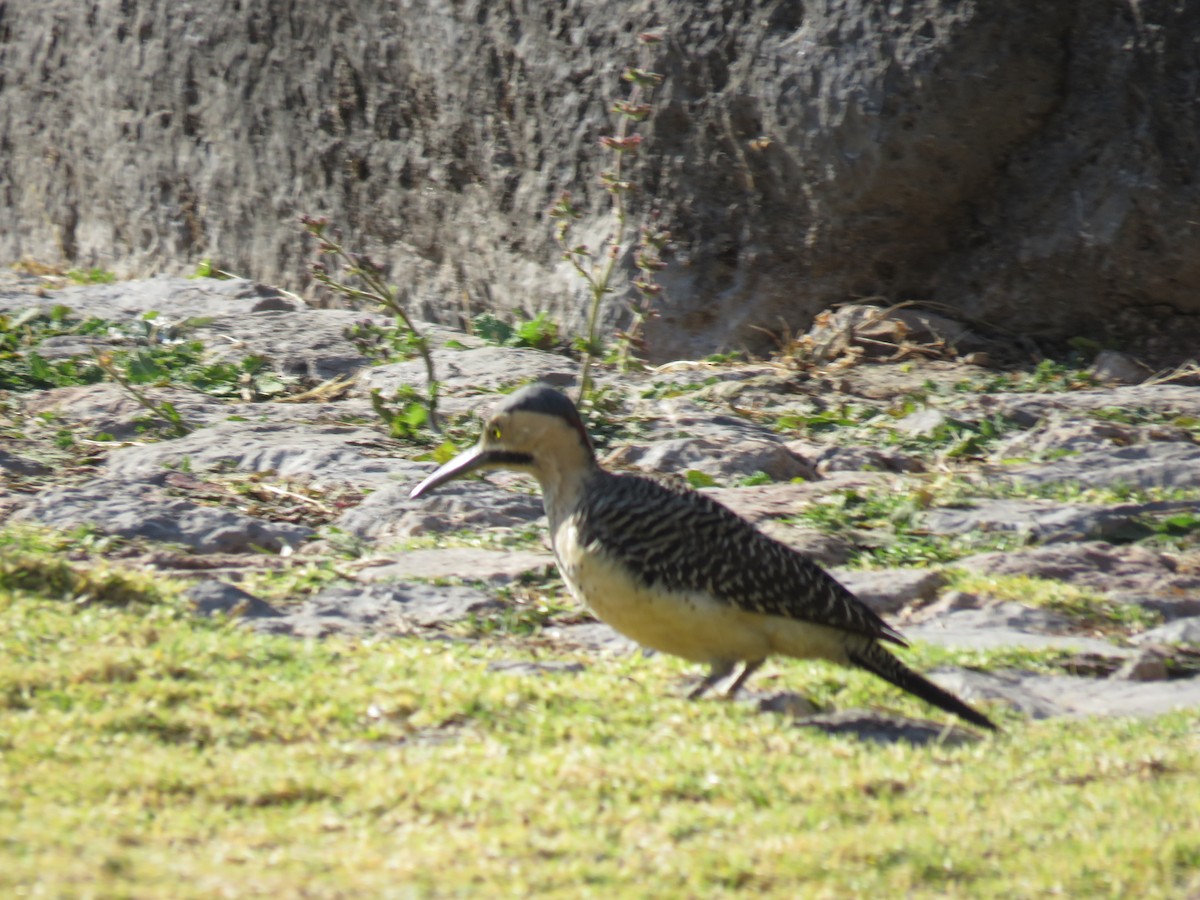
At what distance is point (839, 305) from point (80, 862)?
7045mm

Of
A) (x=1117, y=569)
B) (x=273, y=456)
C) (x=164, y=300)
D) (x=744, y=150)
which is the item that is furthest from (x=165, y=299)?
(x=1117, y=569)

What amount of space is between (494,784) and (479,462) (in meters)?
1.88

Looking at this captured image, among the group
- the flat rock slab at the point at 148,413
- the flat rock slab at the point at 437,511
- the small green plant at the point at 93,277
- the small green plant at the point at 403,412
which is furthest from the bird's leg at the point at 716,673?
the small green plant at the point at 93,277

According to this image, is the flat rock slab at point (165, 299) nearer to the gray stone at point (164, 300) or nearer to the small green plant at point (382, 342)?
the gray stone at point (164, 300)

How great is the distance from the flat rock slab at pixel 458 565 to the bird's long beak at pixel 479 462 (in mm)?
361

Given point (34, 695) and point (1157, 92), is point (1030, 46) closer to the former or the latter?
point (1157, 92)

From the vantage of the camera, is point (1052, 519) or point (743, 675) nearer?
point (743, 675)

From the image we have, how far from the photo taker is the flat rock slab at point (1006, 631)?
5879 millimetres

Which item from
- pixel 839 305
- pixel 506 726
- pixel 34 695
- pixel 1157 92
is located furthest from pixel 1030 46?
pixel 34 695

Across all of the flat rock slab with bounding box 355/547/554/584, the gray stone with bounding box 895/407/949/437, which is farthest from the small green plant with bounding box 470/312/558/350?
the flat rock slab with bounding box 355/547/554/584

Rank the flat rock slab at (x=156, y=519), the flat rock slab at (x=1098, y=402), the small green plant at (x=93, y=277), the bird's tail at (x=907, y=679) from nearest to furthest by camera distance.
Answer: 1. the bird's tail at (x=907, y=679)
2. the flat rock slab at (x=156, y=519)
3. the flat rock slab at (x=1098, y=402)
4. the small green plant at (x=93, y=277)

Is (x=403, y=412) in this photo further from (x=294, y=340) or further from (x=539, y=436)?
(x=539, y=436)

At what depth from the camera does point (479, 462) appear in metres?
5.88

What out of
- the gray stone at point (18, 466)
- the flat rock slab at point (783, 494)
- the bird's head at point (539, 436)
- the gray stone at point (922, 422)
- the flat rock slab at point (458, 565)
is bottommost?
the gray stone at point (18, 466)
